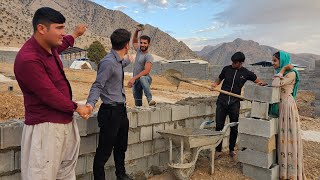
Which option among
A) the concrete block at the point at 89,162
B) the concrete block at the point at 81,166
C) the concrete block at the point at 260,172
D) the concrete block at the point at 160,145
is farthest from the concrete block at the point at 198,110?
the concrete block at the point at 81,166

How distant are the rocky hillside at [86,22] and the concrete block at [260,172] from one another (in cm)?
5356

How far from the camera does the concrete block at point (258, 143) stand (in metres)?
4.62

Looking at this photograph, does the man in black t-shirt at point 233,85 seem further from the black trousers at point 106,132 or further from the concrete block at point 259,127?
the black trousers at point 106,132

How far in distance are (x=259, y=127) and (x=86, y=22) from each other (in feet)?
383

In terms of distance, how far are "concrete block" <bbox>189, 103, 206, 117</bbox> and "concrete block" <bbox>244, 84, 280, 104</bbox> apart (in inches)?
35.0

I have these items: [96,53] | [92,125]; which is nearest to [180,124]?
[92,125]

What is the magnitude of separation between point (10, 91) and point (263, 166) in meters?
10.7

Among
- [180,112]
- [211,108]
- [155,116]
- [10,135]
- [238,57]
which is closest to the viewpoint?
[10,135]

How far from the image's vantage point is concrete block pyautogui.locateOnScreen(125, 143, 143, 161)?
4.37 m

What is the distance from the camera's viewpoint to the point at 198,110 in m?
5.48

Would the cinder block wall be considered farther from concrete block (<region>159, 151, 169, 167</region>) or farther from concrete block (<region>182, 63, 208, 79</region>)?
concrete block (<region>182, 63, 208, 79</region>)

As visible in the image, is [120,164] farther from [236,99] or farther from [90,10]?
[90,10]

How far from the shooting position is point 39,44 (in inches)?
99.3

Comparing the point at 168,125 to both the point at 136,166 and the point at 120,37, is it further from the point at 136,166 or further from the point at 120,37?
the point at 120,37
